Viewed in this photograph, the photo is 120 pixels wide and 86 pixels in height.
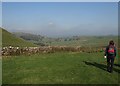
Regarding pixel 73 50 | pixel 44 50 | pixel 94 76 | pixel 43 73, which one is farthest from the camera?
pixel 73 50

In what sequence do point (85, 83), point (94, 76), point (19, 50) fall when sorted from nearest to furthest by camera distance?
point (85, 83)
point (94, 76)
point (19, 50)

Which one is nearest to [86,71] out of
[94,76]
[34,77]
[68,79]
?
[94,76]

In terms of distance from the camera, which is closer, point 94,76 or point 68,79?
point 68,79

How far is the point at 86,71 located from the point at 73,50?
23663mm

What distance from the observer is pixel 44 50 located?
3881cm

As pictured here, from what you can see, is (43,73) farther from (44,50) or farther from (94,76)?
(44,50)

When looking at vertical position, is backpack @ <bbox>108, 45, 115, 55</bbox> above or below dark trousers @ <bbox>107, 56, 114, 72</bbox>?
above

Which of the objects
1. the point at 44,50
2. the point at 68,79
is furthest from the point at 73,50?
the point at 68,79

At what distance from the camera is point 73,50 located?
136ft

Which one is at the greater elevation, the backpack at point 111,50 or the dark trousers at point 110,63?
the backpack at point 111,50

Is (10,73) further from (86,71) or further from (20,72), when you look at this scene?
(86,71)

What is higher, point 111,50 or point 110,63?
point 111,50

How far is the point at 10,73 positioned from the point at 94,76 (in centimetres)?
701

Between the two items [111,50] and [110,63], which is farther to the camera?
[110,63]
